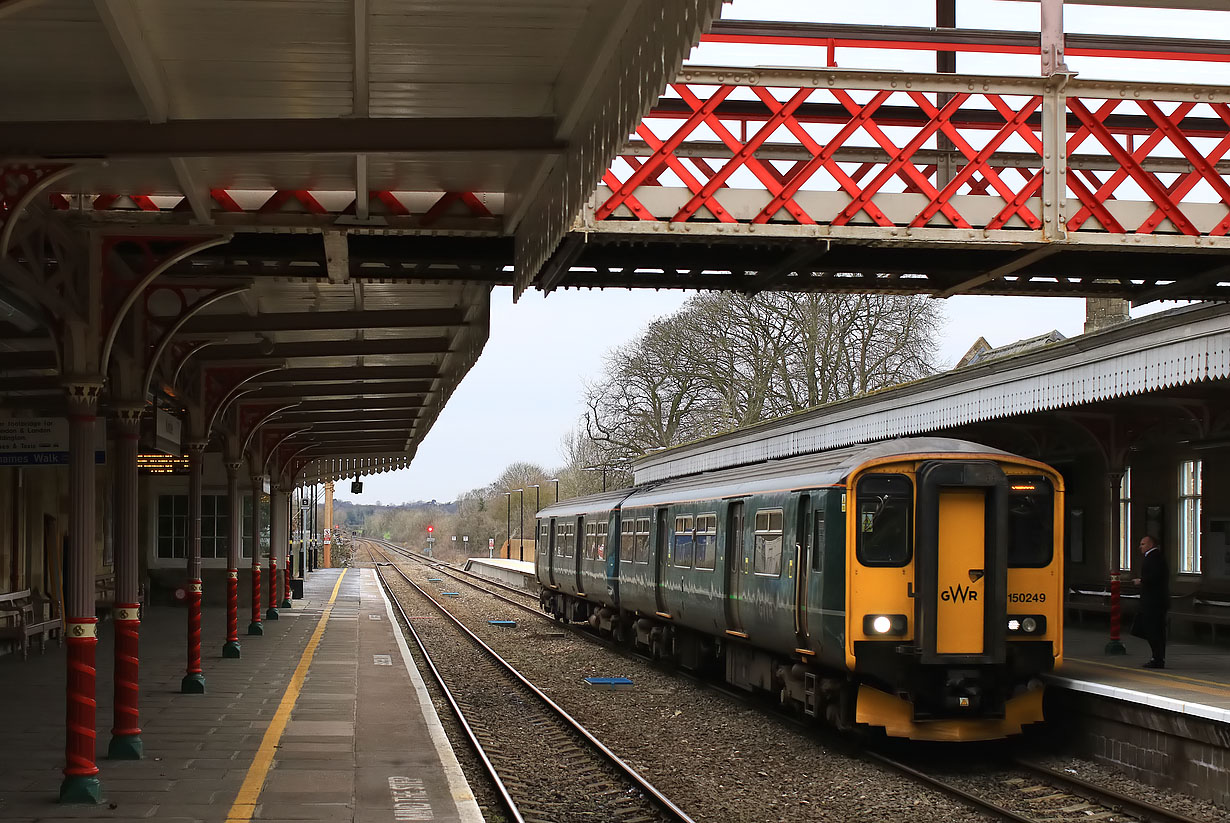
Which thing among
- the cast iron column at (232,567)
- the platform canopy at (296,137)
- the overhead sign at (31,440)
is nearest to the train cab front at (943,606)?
the platform canopy at (296,137)

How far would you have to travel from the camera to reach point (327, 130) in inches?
263

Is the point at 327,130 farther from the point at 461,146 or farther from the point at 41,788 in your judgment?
the point at 41,788

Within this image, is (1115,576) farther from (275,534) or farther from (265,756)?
(275,534)

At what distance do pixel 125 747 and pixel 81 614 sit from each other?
1.77 m

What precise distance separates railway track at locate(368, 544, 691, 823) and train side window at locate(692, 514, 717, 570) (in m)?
2.42

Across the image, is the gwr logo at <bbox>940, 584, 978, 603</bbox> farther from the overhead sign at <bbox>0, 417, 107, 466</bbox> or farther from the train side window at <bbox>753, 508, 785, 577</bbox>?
the overhead sign at <bbox>0, 417, 107, 466</bbox>

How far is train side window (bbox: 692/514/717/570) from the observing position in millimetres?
15375

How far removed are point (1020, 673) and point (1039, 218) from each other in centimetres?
398

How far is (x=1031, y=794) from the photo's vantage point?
988cm

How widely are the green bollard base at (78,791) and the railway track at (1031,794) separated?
5803 millimetres

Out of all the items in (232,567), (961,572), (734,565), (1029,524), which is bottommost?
(232,567)

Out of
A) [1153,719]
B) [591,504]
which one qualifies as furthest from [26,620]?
[1153,719]

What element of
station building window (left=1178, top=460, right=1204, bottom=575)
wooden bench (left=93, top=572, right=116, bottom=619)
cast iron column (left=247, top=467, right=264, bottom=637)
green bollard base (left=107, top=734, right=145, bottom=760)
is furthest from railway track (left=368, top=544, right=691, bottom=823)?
station building window (left=1178, top=460, right=1204, bottom=575)

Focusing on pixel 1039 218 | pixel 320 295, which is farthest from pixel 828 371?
pixel 1039 218
